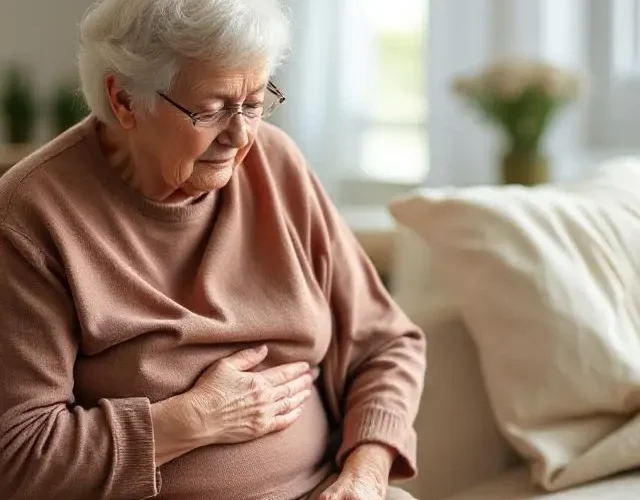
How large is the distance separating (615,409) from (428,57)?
1438 mm

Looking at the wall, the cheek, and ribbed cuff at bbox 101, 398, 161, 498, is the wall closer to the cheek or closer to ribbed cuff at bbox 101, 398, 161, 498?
the cheek

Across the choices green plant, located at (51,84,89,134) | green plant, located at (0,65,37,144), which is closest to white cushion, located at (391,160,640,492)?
green plant, located at (51,84,89,134)

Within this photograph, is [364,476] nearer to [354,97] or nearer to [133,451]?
[133,451]

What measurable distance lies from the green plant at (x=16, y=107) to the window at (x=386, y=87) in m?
1.28

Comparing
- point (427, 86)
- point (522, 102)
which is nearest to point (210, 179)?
point (522, 102)

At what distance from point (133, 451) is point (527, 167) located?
5.23ft

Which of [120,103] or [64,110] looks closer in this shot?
[120,103]

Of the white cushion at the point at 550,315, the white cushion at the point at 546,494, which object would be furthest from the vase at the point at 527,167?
the white cushion at the point at 546,494

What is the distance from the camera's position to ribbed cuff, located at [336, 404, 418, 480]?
1688 mm

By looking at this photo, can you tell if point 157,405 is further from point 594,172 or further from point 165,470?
point 594,172

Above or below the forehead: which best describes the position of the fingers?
below

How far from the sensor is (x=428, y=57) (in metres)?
3.08

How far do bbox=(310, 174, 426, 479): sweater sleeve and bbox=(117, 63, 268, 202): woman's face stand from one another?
256 mm

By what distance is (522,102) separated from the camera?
2727mm
